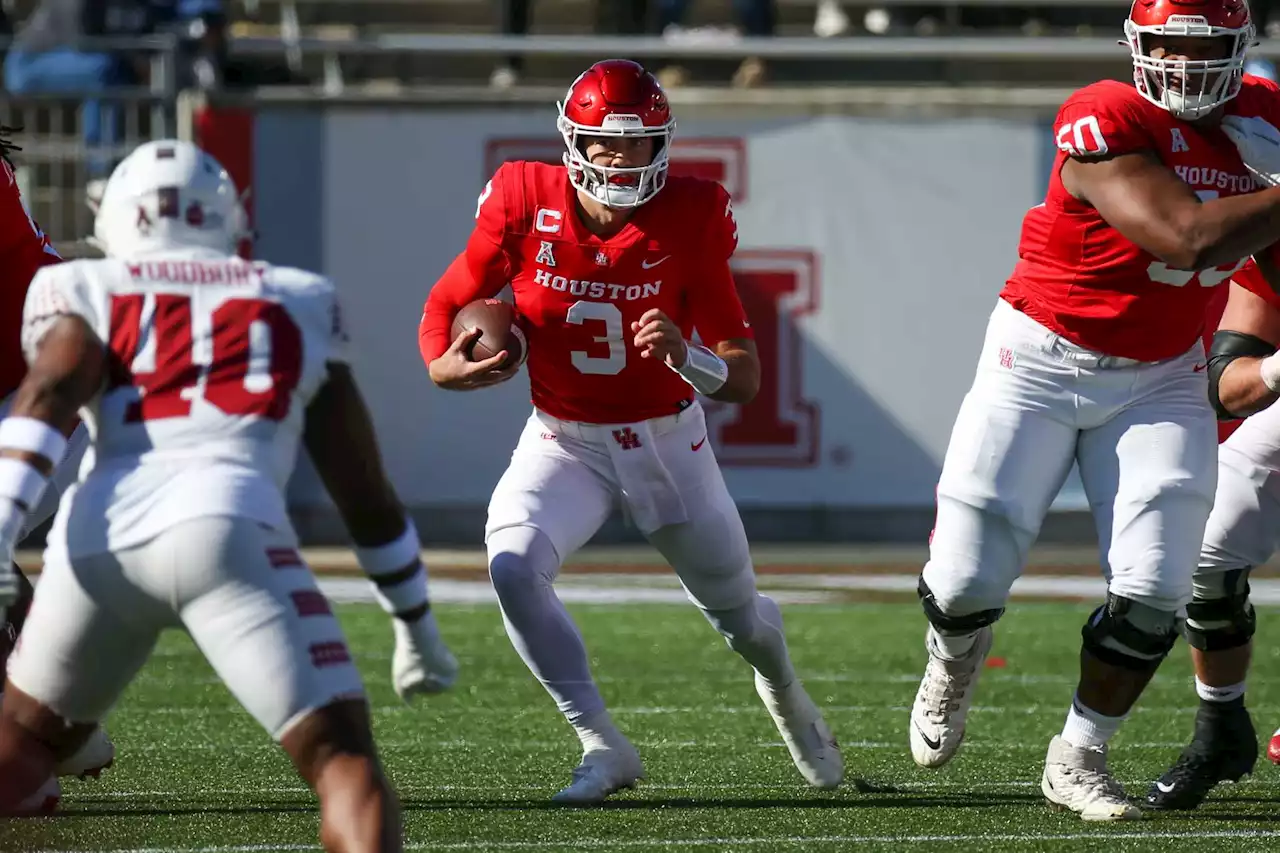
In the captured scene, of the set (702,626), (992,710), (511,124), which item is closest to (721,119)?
(511,124)

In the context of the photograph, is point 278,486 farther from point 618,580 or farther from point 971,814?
point 618,580

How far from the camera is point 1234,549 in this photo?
17.2 ft

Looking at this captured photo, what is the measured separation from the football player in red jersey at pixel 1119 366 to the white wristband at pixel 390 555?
1.69m

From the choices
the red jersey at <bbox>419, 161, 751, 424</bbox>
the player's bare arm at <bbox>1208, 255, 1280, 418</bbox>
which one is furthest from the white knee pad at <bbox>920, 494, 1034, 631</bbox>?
the red jersey at <bbox>419, 161, 751, 424</bbox>

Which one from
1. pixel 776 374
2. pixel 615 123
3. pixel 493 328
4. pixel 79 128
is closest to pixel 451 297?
pixel 493 328

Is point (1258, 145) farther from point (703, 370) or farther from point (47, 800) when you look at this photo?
point (47, 800)

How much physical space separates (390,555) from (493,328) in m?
1.37

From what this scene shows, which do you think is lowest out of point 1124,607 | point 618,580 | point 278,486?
point 618,580

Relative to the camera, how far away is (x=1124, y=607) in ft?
15.7

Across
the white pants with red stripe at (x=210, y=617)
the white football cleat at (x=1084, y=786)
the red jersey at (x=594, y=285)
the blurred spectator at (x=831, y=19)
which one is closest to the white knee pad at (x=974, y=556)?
the white football cleat at (x=1084, y=786)

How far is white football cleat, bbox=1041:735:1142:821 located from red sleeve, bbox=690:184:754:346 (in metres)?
1.30

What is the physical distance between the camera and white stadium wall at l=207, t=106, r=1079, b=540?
13109 millimetres

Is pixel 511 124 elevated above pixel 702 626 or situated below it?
above

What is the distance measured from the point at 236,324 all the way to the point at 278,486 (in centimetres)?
30
